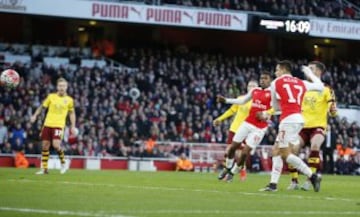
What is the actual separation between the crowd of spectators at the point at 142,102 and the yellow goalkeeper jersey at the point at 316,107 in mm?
15481

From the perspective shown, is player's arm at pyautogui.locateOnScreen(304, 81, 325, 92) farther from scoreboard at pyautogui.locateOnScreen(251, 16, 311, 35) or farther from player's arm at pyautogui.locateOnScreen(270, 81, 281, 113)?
scoreboard at pyautogui.locateOnScreen(251, 16, 311, 35)

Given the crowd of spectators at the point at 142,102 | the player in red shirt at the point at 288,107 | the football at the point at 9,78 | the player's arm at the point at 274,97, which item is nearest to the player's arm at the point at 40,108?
the football at the point at 9,78

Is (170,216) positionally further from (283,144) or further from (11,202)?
(283,144)

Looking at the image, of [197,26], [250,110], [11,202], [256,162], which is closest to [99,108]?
[256,162]

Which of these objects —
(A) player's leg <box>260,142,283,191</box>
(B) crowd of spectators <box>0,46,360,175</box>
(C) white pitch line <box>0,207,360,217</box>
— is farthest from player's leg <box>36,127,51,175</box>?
(C) white pitch line <box>0,207,360,217</box>

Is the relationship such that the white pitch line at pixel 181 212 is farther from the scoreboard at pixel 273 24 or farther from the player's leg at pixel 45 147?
the scoreboard at pixel 273 24

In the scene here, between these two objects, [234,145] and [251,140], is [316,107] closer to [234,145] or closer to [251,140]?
[251,140]

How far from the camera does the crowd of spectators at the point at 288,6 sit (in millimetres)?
46344

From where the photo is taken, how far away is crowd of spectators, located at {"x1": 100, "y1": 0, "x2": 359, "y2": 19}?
152 ft

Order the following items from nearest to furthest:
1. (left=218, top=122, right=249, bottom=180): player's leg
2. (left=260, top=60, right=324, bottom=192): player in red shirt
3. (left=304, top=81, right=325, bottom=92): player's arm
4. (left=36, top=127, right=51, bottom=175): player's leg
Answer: (left=304, top=81, right=325, bottom=92): player's arm
(left=260, top=60, right=324, bottom=192): player in red shirt
(left=218, top=122, right=249, bottom=180): player's leg
(left=36, top=127, right=51, bottom=175): player's leg

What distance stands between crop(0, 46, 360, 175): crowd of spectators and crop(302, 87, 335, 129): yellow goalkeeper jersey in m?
15.5

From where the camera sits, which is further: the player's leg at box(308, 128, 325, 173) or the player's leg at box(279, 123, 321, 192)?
the player's leg at box(308, 128, 325, 173)

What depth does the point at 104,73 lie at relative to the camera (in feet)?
137

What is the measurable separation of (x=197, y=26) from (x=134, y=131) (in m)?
9.72
